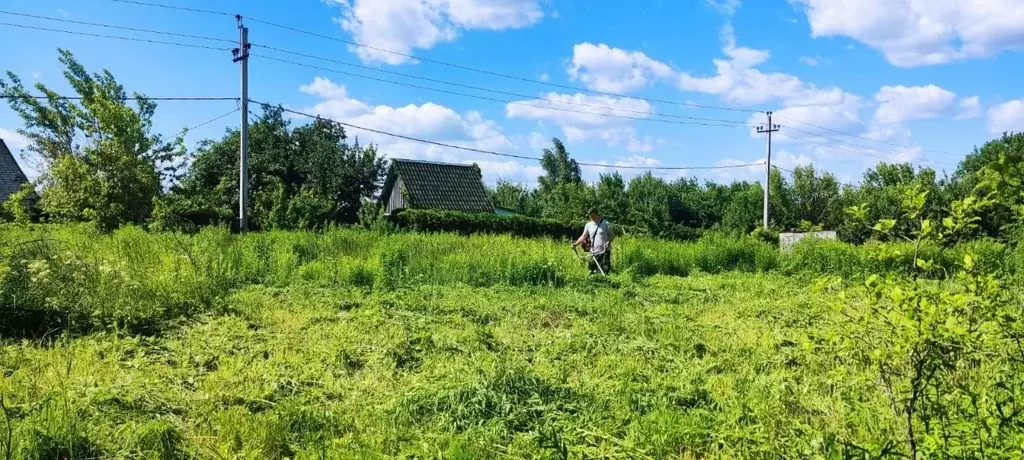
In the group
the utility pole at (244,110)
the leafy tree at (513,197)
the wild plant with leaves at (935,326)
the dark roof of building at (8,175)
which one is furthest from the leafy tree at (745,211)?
the wild plant with leaves at (935,326)

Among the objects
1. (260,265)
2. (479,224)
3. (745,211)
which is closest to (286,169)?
(479,224)

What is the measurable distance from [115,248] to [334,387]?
6112 millimetres

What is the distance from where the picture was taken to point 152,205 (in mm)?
20391

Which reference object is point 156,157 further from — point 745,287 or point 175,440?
point 175,440

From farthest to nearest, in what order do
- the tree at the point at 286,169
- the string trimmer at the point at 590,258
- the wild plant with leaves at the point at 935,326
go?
the tree at the point at 286,169 < the string trimmer at the point at 590,258 < the wild plant with leaves at the point at 935,326

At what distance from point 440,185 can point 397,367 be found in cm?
2475

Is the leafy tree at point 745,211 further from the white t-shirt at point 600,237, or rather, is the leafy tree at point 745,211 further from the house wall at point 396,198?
the white t-shirt at point 600,237

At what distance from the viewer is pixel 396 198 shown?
1173 inches

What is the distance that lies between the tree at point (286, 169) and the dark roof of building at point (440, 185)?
5.59ft

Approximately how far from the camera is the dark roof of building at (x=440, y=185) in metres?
28.4

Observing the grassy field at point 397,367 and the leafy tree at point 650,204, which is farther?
the leafy tree at point 650,204

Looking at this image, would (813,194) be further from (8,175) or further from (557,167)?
(8,175)

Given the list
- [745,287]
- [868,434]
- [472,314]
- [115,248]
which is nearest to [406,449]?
[868,434]

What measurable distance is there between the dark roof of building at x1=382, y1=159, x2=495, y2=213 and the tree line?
2.51 meters
